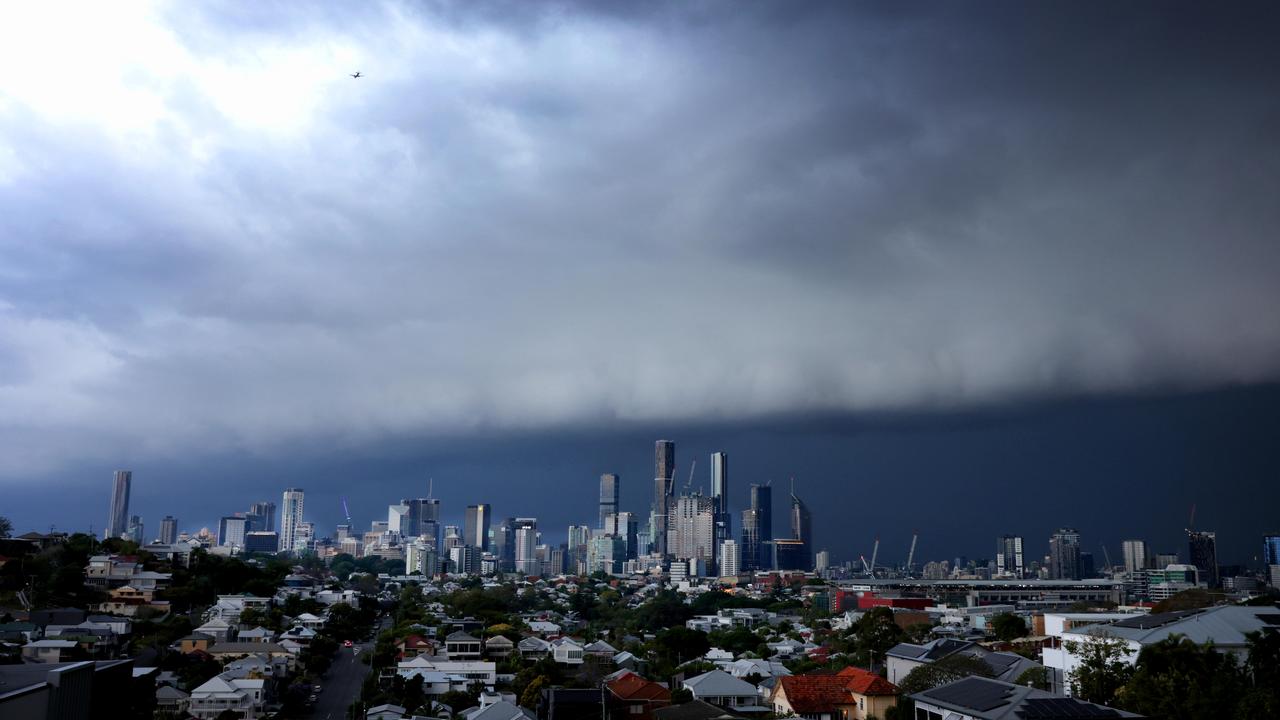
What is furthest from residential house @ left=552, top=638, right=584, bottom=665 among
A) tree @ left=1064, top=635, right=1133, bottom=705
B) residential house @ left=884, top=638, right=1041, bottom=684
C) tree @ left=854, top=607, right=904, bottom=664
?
tree @ left=1064, top=635, right=1133, bottom=705

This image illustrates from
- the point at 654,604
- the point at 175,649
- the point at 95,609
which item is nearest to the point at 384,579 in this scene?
the point at 654,604

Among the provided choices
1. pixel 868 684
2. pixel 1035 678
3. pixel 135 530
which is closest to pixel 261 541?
pixel 135 530

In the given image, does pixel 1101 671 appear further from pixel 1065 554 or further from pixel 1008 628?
pixel 1065 554

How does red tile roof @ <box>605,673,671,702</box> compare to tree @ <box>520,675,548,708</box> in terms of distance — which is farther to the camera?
tree @ <box>520,675,548,708</box>

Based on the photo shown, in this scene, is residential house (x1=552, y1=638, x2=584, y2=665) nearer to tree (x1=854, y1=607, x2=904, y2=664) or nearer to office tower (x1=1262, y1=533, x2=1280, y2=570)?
tree (x1=854, y1=607, x2=904, y2=664)

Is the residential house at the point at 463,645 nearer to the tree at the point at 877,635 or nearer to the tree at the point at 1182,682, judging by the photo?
the tree at the point at 877,635
